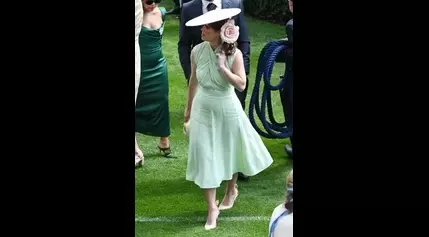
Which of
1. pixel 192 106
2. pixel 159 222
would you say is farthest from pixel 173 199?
pixel 192 106

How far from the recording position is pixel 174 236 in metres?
6.47

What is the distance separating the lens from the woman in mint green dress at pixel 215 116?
6.39 m

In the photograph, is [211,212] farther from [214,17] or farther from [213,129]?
[214,17]

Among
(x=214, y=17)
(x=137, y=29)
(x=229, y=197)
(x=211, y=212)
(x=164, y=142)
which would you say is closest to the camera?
(x=214, y=17)

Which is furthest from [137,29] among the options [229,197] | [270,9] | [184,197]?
[270,9]

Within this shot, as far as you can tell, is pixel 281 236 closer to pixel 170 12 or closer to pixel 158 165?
pixel 158 165

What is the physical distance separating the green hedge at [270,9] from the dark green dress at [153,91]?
6.36 meters

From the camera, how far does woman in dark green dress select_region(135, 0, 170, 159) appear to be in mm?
7668

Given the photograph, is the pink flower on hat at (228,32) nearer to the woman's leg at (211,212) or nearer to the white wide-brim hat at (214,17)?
the white wide-brim hat at (214,17)

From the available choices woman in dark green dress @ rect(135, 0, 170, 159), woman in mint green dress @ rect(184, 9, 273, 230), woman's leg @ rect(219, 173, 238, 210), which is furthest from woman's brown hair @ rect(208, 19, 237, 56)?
woman in dark green dress @ rect(135, 0, 170, 159)

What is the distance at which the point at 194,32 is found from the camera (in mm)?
7586

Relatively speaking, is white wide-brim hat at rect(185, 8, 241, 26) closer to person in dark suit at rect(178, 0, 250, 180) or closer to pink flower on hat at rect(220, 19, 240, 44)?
pink flower on hat at rect(220, 19, 240, 44)

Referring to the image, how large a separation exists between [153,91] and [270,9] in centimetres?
680

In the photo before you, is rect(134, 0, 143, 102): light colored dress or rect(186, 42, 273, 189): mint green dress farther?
rect(134, 0, 143, 102): light colored dress
